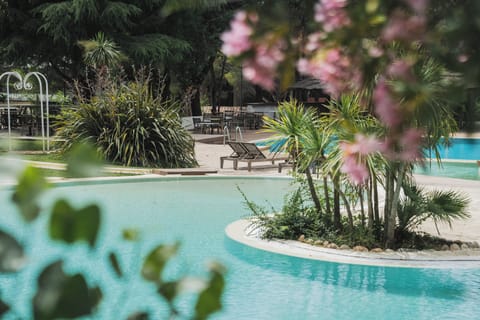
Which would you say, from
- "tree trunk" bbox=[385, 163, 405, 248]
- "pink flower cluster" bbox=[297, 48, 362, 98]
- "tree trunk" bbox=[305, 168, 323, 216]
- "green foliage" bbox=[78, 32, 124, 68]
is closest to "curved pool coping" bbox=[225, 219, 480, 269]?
"tree trunk" bbox=[385, 163, 405, 248]

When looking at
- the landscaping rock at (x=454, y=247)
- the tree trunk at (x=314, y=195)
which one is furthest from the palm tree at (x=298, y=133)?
the landscaping rock at (x=454, y=247)

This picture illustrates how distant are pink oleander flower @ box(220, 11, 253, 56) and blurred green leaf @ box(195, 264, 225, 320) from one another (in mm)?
406

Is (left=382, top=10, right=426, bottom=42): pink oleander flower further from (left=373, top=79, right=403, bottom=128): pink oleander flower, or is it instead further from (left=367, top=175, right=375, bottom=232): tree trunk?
(left=367, top=175, right=375, bottom=232): tree trunk

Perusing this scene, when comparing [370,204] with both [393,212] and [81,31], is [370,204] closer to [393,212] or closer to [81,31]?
[393,212]

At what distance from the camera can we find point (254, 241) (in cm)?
743

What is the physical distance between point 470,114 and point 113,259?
0.53 metres

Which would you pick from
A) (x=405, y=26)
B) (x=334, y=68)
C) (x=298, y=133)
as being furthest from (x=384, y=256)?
(x=405, y=26)

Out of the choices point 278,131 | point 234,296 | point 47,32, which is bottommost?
point 234,296

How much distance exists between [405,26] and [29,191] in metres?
0.52

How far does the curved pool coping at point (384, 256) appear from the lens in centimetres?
648

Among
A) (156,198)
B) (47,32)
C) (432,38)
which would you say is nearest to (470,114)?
(432,38)

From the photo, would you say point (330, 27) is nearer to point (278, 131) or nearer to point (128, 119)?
point (278, 131)

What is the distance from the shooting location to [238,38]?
1.03 meters

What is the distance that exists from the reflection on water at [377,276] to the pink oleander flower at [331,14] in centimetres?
534
